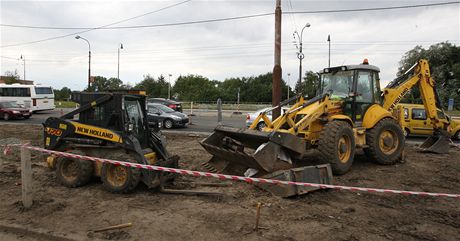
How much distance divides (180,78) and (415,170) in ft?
342

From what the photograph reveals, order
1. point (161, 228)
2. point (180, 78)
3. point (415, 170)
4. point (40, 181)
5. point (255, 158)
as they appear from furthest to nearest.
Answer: point (180, 78)
point (415, 170)
point (40, 181)
point (255, 158)
point (161, 228)

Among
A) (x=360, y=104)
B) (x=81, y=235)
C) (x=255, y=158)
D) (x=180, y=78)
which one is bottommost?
(x=81, y=235)

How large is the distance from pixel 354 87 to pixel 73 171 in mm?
7190

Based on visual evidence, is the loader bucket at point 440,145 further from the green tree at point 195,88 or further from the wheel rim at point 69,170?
the green tree at point 195,88

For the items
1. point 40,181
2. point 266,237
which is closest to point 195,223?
point 266,237

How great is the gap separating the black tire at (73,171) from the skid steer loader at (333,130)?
8.53 feet

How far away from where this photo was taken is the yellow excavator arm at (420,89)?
34.6 feet

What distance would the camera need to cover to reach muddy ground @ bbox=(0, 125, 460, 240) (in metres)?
4.86

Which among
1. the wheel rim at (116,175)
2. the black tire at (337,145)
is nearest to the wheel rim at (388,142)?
the black tire at (337,145)

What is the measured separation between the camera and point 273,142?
7.04 metres

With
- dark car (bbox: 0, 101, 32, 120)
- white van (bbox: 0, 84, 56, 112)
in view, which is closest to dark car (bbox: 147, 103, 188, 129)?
dark car (bbox: 0, 101, 32, 120)

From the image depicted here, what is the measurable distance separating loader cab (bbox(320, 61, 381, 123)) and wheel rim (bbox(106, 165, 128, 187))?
568 centimetres

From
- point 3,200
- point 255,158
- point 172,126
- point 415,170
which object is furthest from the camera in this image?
point 172,126

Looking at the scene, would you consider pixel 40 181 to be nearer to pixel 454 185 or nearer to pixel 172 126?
pixel 454 185
